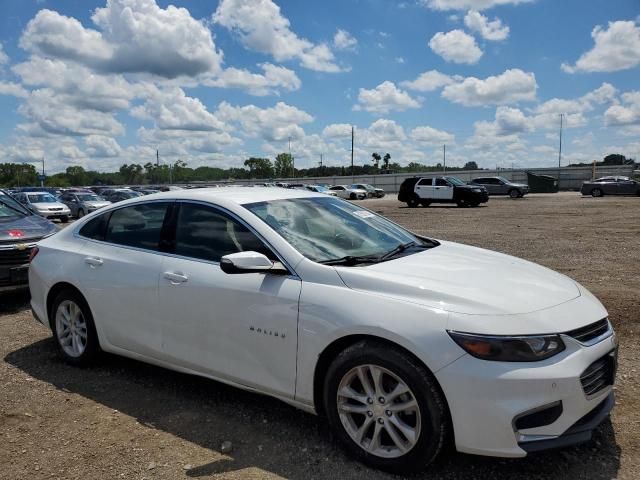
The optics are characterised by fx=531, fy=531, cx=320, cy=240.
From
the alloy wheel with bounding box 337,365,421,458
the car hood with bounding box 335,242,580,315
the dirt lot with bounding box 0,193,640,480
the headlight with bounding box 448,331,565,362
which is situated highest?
the car hood with bounding box 335,242,580,315

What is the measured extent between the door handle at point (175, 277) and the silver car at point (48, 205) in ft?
78.6

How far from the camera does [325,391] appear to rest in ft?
9.96

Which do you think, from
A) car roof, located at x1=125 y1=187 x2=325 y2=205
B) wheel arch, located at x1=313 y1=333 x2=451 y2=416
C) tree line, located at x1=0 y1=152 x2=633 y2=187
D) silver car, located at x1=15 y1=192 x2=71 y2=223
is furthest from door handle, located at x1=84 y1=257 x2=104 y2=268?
tree line, located at x1=0 y1=152 x2=633 y2=187

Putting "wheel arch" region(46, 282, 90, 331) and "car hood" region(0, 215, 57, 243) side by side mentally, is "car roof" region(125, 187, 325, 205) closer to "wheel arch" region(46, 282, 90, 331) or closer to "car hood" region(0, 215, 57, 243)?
"wheel arch" region(46, 282, 90, 331)

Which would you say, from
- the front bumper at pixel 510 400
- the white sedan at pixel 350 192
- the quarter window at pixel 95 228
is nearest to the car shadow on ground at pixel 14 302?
the quarter window at pixel 95 228

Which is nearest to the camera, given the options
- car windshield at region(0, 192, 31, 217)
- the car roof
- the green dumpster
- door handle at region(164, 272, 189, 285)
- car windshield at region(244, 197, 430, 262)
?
car windshield at region(244, 197, 430, 262)

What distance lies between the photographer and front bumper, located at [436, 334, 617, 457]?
8.30 ft

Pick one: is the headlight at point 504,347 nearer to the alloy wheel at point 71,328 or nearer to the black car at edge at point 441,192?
the alloy wheel at point 71,328

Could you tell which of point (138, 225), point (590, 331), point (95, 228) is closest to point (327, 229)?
point (138, 225)

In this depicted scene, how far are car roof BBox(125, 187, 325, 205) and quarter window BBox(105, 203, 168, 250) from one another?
120 millimetres

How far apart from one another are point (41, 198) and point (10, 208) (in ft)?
69.4

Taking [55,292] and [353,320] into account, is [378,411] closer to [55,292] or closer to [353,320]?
[353,320]

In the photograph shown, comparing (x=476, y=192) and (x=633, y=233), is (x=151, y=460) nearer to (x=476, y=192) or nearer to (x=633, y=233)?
(x=633, y=233)

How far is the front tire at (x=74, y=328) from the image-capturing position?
442 cm
